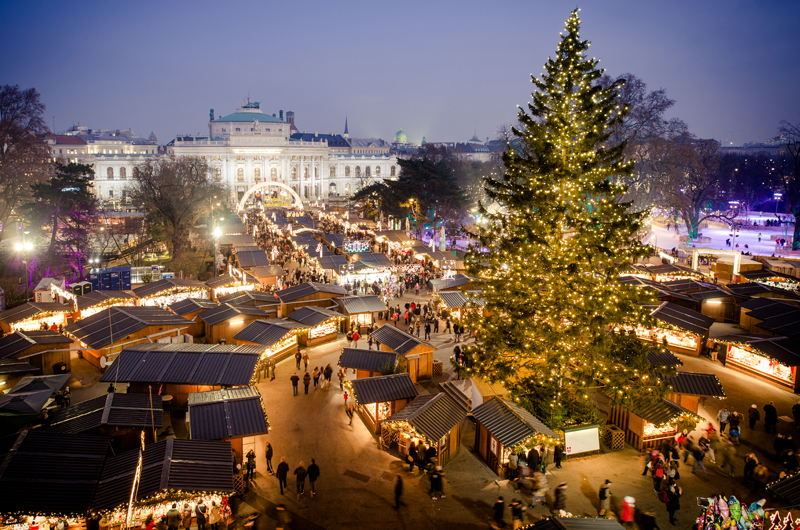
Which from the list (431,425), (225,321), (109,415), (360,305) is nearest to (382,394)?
(431,425)

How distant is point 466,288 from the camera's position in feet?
75.8

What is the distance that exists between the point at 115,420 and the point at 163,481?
3.07 m

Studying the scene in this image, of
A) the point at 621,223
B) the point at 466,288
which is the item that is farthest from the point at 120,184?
the point at 621,223

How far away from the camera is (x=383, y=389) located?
12.2 meters

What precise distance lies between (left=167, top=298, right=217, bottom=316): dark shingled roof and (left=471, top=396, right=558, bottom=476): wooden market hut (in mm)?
12840

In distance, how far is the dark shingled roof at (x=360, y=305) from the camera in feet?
65.5

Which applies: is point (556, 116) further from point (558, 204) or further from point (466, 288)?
point (466, 288)

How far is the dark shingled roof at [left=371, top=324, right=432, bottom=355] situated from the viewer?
14812mm

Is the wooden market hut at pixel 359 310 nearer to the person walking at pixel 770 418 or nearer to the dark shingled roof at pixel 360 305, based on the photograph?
the dark shingled roof at pixel 360 305

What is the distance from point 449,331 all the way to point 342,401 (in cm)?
770

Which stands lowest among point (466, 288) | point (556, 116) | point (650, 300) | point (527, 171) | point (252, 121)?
point (466, 288)

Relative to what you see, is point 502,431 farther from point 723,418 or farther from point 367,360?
point 723,418

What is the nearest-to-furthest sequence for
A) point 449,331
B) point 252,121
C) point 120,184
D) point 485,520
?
1. point 485,520
2. point 449,331
3. point 120,184
4. point 252,121

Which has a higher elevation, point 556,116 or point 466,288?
point 556,116
